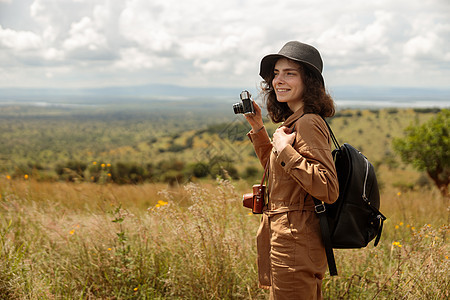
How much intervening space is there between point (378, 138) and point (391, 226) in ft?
202

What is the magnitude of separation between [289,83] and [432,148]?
1709cm

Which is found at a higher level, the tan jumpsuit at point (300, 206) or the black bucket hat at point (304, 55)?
the black bucket hat at point (304, 55)

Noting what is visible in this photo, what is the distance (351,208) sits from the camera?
1.79 meters

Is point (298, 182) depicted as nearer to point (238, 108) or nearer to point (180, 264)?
point (238, 108)

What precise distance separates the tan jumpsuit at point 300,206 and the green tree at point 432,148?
16.7 metres

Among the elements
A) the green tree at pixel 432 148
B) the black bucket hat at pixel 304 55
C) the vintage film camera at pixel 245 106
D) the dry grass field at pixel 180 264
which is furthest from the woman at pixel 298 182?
the green tree at pixel 432 148

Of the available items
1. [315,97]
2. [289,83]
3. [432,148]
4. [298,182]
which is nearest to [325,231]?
[298,182]

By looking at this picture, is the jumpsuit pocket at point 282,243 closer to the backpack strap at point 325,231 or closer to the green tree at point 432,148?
the backpack strap at point 325,231

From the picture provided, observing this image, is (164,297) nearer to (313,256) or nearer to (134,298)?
(134,298)

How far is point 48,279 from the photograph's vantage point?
119 inches

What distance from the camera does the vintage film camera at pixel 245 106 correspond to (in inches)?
85.1

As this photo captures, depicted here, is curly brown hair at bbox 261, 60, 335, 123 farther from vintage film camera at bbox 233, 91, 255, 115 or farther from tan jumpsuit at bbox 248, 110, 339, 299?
vintage film camera at bbox 233, 91, 255, 115

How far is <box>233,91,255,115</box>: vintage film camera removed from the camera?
7.09ft

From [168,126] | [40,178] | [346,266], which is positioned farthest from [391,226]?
[168,126]
